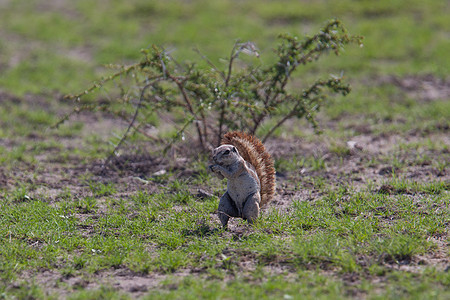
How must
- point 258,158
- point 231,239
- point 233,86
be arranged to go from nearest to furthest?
point 231,239 < point 258,158 < point 233,86

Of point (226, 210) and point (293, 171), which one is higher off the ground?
point (226, 210)

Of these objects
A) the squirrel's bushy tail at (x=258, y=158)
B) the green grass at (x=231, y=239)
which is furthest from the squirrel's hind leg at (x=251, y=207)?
the squirrel's bushy tail at (x=258, y=158)

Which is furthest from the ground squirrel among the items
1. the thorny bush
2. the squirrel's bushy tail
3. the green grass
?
the thorny bush

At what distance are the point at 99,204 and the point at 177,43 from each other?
6.63 meters

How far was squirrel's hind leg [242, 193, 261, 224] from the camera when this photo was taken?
17.6 ft

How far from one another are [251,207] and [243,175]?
0.29 metres

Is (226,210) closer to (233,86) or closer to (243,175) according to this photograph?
(243,175)

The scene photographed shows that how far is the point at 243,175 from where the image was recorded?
5.40m

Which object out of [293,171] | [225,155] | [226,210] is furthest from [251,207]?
[293,171]

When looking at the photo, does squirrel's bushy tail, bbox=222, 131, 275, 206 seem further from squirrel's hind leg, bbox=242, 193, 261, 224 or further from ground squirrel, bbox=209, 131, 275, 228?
squirrel's hind leg, bbox=242, 193, 261, 224

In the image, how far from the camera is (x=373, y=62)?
11211 mm

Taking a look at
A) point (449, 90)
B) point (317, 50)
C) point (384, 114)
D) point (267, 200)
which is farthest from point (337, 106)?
point (267, 200)

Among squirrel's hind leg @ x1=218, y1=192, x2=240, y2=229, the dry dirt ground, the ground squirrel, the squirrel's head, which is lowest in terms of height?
the dry dirt ground

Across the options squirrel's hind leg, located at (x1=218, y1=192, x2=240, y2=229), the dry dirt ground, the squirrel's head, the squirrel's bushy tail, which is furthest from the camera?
the dry dirt ground
